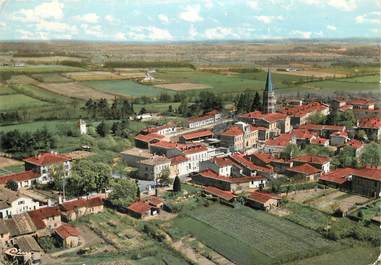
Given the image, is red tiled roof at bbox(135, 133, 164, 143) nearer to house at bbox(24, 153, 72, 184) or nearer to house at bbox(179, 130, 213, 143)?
house at bbox(179, 130, 213, 143)

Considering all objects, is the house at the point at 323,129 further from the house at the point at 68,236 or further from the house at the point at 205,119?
the house at the point at 68,236

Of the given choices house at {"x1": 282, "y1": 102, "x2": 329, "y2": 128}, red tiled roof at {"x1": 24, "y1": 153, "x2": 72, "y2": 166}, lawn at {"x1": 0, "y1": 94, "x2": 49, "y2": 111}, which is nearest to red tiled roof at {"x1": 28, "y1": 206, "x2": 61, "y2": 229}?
red tiled roof at {"x1": 24, "y1": 153, "x2": 72, "y2": 166}

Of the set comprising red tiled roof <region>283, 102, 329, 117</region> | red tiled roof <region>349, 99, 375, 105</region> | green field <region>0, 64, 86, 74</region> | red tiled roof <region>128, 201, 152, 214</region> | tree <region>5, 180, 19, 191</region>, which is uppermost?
green field <region>0, 64, 86, 74</region>

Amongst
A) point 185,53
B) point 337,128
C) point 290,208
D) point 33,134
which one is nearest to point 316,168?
point 290,208

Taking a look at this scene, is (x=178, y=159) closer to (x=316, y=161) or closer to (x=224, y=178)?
(x=224, y=178)

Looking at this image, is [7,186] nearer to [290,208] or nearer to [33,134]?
[33,134]

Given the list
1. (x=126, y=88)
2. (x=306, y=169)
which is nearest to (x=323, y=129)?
Answer: (x=306, y=169)

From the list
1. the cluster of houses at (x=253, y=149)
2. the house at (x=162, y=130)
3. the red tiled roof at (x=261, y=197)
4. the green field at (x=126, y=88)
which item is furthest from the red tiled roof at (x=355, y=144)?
the green field at (x=126, y=88)
